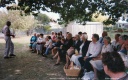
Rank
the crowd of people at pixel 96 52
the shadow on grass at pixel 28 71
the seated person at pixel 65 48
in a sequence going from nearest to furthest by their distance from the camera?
1. the crowd of people at pixel 96 52
2. the shadow on grass at pixel 28 71
3. the seated person at pixel 65 48

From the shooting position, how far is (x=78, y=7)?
9.52 meters

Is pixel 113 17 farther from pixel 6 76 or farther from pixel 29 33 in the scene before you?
pixel 29 33

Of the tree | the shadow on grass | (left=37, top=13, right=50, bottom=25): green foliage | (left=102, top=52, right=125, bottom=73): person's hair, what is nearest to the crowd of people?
(left=102, top=52, right=125, bottom=73): person's hair

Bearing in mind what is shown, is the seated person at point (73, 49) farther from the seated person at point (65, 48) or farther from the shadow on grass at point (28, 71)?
the shadow on grass at point (28, 71)

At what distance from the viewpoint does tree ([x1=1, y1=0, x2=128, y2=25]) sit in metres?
9.18

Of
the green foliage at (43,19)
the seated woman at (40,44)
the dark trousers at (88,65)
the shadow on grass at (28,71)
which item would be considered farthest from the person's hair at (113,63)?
the green foliage at (43,19)

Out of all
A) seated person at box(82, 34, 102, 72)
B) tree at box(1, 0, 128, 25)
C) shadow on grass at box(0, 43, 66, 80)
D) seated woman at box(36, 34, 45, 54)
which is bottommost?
shadow on grass at box(0, 43, 66, 80)

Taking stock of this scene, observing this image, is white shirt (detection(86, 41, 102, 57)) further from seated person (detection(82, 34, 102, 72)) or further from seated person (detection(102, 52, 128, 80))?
seated person (detection(102, 52, 128, 80))

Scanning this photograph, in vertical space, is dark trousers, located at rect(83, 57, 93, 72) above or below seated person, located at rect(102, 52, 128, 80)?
below

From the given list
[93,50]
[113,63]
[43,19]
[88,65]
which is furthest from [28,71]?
[43,19]

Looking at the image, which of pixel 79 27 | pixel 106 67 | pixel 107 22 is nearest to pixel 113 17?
pixel 107 22

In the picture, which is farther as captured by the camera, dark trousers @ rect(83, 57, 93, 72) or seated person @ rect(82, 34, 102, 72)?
seated person @ rect(82, 34, 102, 72)

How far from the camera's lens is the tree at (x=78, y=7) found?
918cm

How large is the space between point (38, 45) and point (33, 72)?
4794 millimetres
